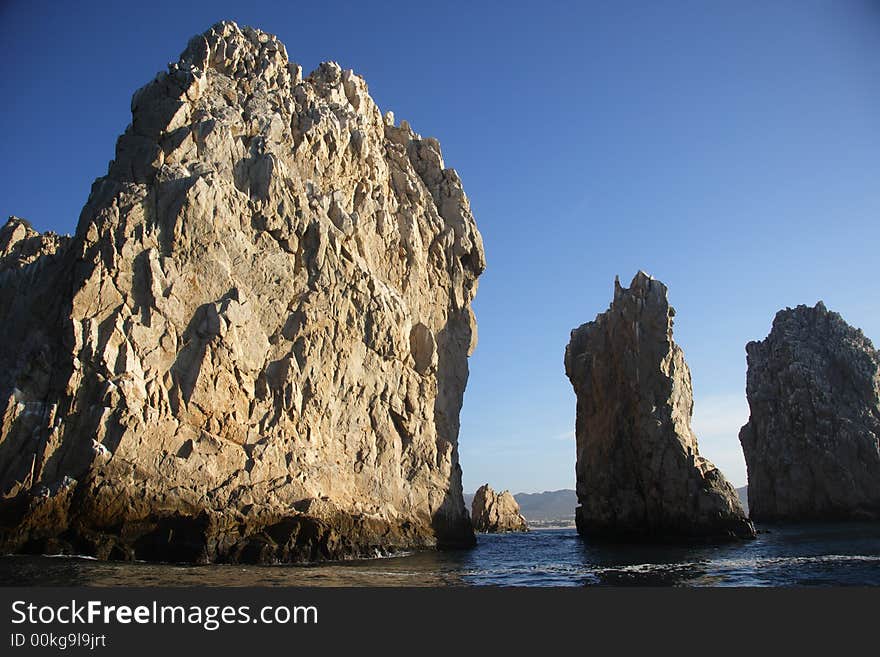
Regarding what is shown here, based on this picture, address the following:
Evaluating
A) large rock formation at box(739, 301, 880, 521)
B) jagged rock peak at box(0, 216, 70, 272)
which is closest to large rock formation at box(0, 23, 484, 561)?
jagged rock peak at box(0, 216, 70, 272)

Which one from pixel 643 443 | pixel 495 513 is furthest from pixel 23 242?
pixel 495 513

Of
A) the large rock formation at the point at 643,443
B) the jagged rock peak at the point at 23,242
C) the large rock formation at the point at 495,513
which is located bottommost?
the large rock formation at the point at 495,513

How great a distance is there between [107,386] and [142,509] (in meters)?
5.32

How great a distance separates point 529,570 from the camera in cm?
2902

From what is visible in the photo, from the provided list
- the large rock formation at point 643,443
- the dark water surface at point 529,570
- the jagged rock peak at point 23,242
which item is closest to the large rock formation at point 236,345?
the jagged rock peak at point 23,242

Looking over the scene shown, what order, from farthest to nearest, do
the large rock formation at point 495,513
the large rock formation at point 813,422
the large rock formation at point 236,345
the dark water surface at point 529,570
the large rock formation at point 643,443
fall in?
the large rock formation at point 495,513 < the large rock formation at point 813,422 < the large rock formation at point 643,443 < the large rock formation at point 236,345 < the dark water surface at point 529,570

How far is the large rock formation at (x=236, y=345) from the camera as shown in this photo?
90.3 ft

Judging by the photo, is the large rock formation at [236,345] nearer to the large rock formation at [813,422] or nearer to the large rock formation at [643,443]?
the large rock formation at [643,443]

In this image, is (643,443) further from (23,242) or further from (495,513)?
(23,242)

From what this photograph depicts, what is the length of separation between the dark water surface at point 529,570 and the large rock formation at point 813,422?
34708mm

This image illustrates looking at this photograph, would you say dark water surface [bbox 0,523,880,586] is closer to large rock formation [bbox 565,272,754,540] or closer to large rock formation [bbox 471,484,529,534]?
large rock formation [bbox 565,272,754,540]

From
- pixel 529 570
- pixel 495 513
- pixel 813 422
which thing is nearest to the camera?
pixel 529 570

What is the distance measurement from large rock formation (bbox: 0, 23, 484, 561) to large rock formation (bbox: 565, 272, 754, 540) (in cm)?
1332

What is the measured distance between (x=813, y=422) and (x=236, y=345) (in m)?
63.5
